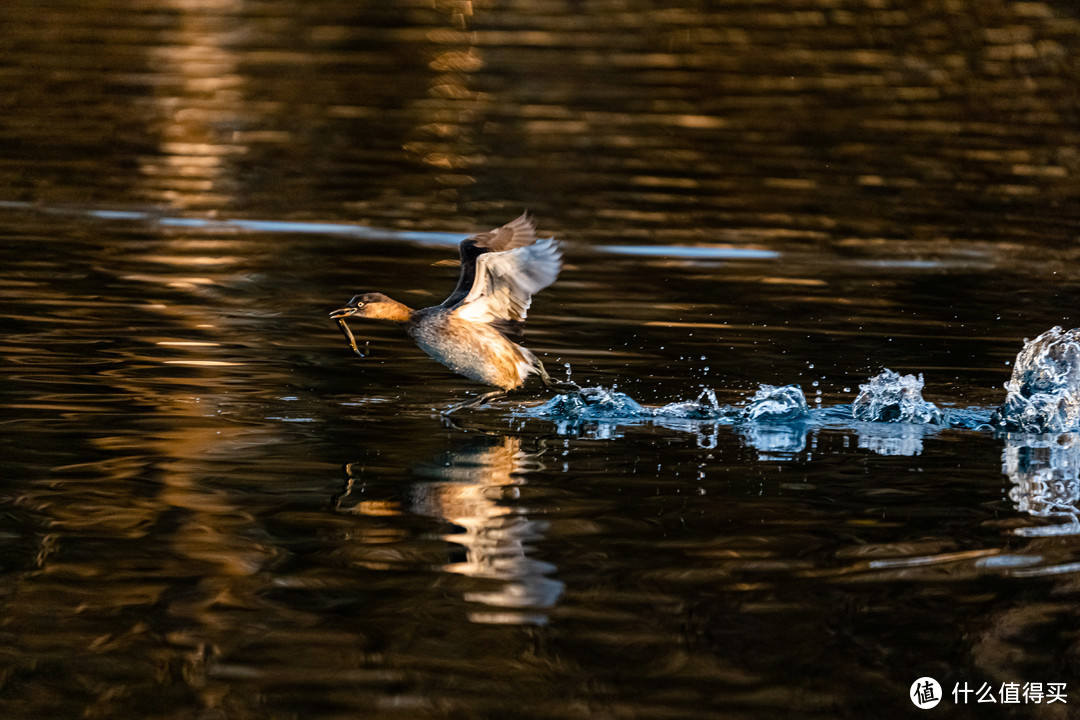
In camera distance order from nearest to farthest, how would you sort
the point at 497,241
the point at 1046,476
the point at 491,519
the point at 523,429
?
the point at 491,519, the point at 1046,476, the point at 497,241, the point at 523,429

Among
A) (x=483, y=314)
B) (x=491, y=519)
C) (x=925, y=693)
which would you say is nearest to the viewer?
(x=925, y=693)

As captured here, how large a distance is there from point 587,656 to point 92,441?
Answer: 414 cm

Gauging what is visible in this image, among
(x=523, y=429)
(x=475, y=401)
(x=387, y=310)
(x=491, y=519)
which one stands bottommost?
(x=491, y=519)

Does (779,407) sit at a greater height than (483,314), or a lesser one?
lesser

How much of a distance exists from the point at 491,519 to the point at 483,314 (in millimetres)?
2626

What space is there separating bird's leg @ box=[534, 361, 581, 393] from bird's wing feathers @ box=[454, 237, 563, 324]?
13.1 inches

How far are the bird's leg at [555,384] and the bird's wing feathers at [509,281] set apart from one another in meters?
0.33

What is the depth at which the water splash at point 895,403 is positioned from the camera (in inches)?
429

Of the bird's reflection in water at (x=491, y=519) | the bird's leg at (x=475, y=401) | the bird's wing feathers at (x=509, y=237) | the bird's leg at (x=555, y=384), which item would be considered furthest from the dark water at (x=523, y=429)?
the bird's wing feathers at (x=509, y=237)

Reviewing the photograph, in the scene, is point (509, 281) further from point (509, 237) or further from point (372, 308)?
point (372, 308)

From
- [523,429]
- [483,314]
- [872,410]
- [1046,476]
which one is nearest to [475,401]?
[523,429]

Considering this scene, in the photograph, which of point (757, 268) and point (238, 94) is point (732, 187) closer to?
point (757, 268)

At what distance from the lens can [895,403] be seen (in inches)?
431

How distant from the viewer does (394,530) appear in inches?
325
